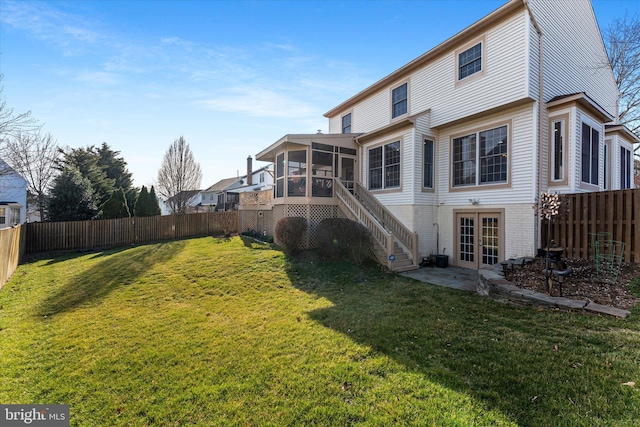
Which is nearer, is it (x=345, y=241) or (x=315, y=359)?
(x=315, y=359)

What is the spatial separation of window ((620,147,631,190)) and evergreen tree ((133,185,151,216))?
26604mm

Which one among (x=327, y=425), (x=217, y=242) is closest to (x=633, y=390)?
(x=327, y=425)

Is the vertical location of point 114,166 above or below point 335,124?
below

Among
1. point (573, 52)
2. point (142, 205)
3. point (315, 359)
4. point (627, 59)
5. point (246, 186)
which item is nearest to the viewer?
point (315, 359)

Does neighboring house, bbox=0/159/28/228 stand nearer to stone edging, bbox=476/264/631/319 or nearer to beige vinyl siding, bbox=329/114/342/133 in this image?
beige vinyl siding, bbox=329/114/342/133

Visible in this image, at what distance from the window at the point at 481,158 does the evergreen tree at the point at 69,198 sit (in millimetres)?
21934

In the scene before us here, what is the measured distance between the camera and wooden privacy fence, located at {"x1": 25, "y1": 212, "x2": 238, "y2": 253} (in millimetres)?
14602

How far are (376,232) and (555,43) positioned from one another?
9066mm

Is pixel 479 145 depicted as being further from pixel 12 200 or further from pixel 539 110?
pixel 12 200

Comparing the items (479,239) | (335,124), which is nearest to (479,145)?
(479,239)

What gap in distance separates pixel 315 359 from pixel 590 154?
1127cm

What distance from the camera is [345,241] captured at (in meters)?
9.90

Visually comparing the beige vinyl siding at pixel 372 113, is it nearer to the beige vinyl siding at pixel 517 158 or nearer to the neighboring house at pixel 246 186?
the beige vinyl siding at pixel 517 158

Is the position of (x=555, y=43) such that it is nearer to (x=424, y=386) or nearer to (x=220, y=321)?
(x=424, y=386)
